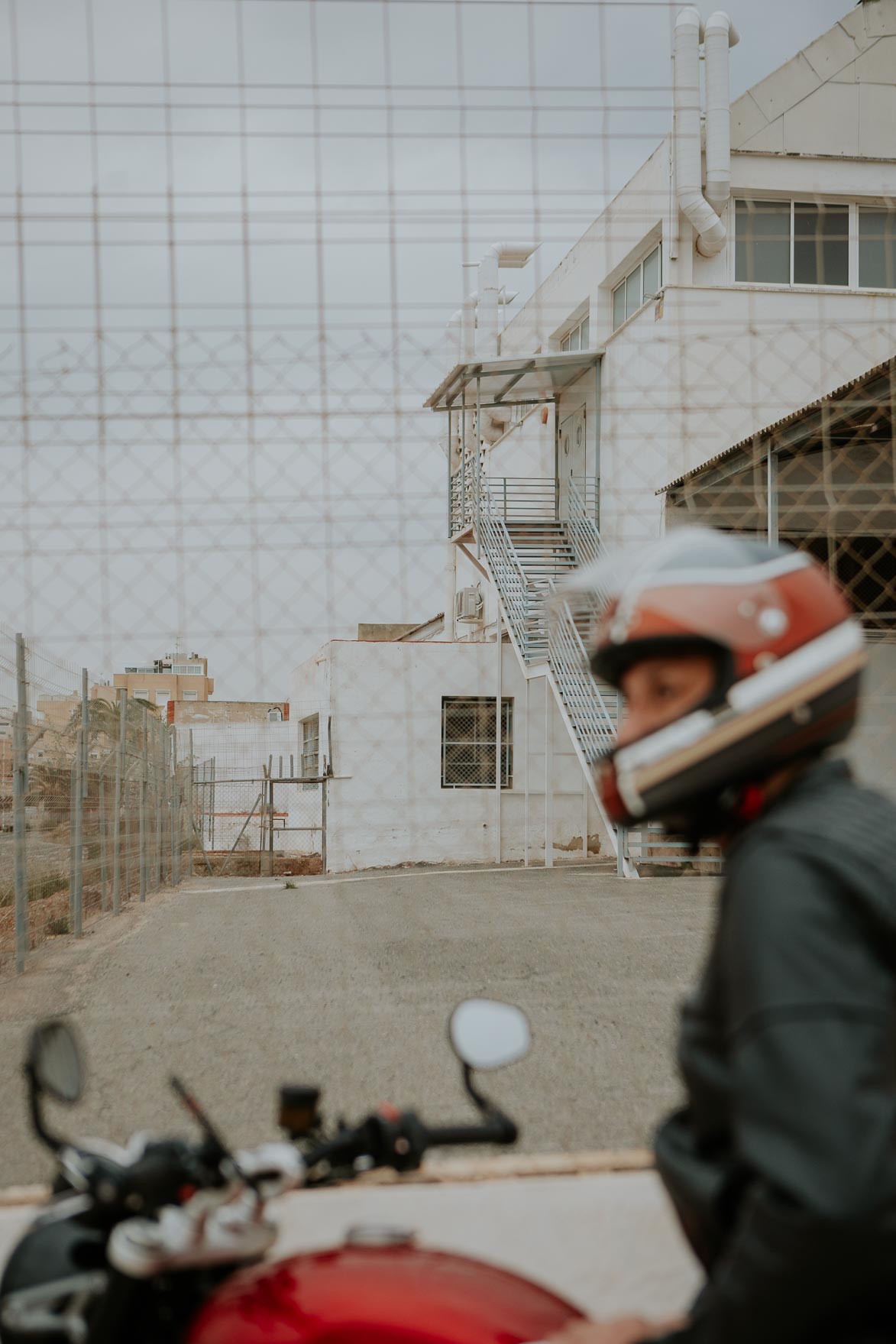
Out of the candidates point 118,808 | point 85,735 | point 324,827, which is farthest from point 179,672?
point 324,827

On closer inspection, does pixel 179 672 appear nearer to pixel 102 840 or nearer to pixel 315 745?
pixel 102 840

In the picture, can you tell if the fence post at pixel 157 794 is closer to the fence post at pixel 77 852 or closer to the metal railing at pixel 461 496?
the fence post at pixel 77 852

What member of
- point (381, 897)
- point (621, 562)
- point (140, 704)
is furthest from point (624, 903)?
point (621, 562)

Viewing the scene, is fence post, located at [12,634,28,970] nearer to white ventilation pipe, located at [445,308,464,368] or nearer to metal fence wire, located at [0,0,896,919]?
metal fence wire, located at [0,0,896,919]

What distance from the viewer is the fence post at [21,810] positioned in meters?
6.51

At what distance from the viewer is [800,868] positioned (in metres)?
1.14

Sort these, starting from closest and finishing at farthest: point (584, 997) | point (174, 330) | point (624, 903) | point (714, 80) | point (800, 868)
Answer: point (800, 868) → point (174, 330) → point (584, 997) → point (624, 903) → point (714, 80)

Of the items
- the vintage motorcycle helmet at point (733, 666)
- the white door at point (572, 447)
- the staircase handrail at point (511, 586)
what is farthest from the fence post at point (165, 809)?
the vintage motorcycle helmet at point (733, 666)

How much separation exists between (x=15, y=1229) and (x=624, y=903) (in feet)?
22.6

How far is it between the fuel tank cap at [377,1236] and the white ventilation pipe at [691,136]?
373cm

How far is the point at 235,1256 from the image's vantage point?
135 centimetres

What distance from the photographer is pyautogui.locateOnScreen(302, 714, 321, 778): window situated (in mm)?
20763

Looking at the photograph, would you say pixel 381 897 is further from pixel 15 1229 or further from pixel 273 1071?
pixel 15 1229

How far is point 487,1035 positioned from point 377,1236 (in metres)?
0.25
